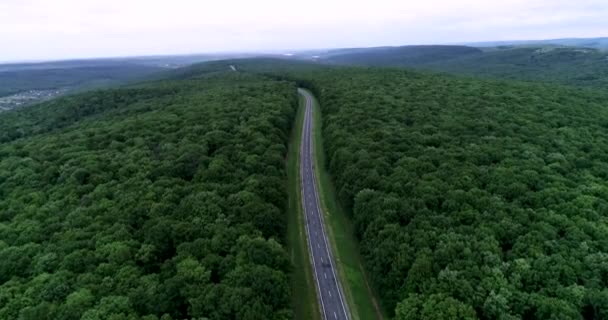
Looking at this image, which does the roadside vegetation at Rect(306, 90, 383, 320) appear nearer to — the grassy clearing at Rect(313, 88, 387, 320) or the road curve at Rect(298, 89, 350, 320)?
the grassy clearing at Rect(313, 88, 387, 320)

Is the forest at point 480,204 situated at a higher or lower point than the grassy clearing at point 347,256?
higher

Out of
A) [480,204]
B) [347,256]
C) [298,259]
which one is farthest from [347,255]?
[480,204]

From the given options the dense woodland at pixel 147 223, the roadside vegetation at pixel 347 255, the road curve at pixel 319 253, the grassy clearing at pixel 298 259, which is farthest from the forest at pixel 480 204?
the dense woodland at pixel 147 223

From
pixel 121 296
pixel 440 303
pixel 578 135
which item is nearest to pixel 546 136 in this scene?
pixel 578 135

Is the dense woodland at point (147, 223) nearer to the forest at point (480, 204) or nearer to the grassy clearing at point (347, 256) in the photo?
the grassy clearing at point (347, 256)

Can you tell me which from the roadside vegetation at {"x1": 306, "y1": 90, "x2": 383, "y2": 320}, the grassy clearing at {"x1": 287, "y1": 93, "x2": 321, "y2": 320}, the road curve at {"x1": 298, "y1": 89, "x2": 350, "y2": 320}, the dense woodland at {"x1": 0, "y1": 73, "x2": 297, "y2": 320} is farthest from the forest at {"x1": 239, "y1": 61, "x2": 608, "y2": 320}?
the dense woodland at {"x1": 0, "y1": 73, "x2": 297, "y2": 320}

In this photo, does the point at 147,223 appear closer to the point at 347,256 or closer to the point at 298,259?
the point at 298,259
